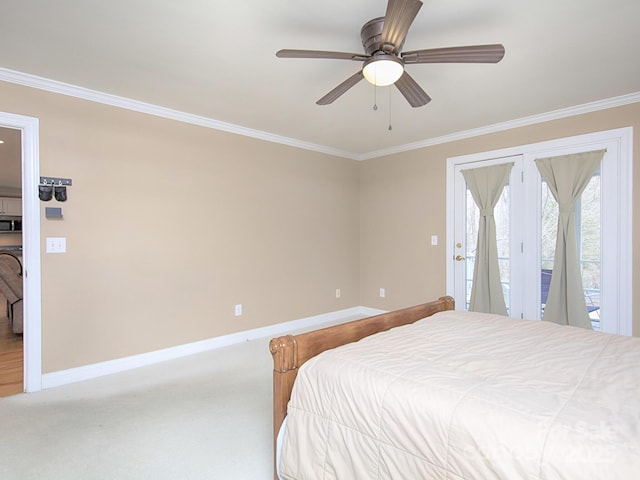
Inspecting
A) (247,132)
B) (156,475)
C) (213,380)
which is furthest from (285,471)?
(247,132)

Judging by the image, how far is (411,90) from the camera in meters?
2.20

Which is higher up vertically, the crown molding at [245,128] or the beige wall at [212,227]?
the crown molding at [245,128]

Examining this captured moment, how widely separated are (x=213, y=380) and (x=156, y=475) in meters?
1.14

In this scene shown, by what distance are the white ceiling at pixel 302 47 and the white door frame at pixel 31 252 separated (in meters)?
0.52

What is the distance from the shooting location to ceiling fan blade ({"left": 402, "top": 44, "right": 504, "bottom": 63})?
1.75m

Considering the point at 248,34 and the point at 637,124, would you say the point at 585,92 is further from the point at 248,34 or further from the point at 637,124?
the point at 248,34

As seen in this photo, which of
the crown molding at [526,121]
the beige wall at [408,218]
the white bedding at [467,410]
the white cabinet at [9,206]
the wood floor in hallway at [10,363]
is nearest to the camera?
the white bedding at [467,410]

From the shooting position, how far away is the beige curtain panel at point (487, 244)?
3.91m

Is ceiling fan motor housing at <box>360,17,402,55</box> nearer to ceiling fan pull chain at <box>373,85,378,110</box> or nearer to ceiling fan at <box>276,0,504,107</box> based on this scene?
ceiling fan at <box>276,0,504,107</box>

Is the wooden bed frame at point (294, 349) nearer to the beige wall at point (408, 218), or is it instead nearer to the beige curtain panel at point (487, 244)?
the beige curtain panel at point (487, 244)

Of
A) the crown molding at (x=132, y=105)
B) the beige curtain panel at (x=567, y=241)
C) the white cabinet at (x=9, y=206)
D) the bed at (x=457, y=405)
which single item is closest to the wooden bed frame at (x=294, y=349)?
the bed at (x=457, y=405)

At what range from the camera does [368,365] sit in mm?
1463

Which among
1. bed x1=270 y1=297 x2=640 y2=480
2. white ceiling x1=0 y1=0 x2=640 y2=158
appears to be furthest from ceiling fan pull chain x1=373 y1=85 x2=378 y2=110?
bed x1=270 y1=297 x2=640 y2=480

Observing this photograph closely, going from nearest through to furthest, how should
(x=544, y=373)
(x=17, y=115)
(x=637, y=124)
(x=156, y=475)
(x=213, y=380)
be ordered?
(x=544, y=373) < (x=156, y=475) < (x=17, y=115) < (x=213, y=380) < (x=637, y=124)
